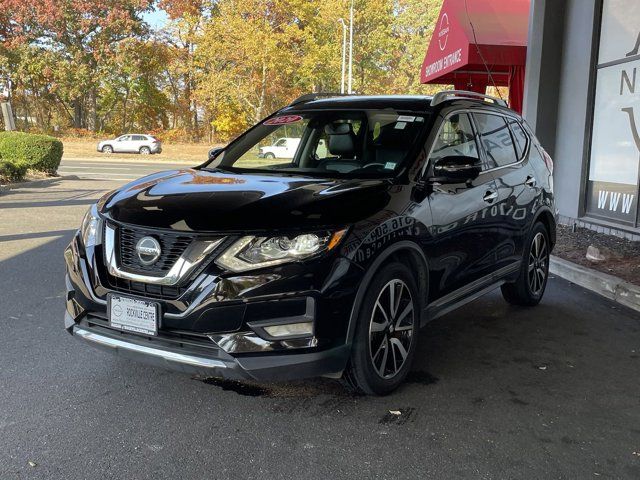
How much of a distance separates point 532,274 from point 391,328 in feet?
8.47

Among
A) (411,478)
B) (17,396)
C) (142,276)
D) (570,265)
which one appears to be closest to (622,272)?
(570,265)

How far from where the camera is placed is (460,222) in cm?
420

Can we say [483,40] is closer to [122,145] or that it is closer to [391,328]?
[391,328]

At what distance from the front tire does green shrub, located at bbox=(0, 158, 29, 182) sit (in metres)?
14.5

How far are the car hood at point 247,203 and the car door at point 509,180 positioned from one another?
1470 millimetres

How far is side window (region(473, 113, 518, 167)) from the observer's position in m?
4.81

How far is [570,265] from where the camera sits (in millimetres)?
7035

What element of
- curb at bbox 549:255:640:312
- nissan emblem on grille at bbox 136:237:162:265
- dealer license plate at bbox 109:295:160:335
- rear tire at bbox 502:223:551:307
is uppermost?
nissan emblem on grille at bbox 136:237:162:265

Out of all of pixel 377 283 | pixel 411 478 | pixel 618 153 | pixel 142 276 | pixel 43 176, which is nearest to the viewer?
pixel 411 478

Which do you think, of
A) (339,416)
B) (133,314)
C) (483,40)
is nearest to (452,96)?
(339,416)

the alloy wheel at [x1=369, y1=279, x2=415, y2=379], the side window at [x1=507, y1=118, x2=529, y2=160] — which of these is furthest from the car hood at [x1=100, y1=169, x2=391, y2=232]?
the side window at [x1=507, y1=118, x2=529, y2=160]

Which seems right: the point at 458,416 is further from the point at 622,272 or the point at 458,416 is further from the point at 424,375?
the point at 622,272

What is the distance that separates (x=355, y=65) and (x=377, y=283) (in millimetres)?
43803

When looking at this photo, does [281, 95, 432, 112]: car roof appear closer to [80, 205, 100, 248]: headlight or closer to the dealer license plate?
[80, 205, 100, 248]: headlight
